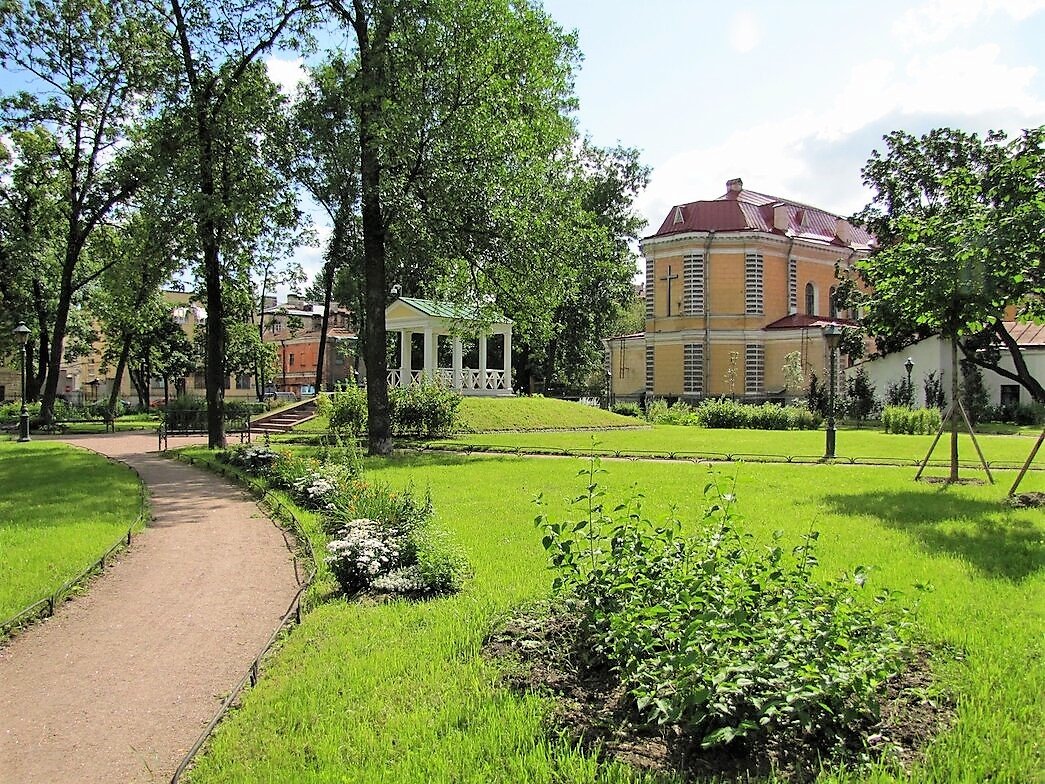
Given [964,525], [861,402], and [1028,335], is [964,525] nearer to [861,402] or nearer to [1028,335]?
[861,402]

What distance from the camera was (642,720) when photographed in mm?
3768

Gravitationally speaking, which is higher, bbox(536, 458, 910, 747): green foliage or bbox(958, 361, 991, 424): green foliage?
bbox(958, 361, 991, 424): green foliage

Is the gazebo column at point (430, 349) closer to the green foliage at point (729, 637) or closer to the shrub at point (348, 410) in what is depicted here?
the shrub at point (348, 410)

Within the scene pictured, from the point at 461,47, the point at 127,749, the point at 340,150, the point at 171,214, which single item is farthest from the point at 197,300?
the point at 127,749

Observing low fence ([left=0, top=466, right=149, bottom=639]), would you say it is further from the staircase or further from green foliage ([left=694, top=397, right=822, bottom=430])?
green foliage ([left=694, top=397, right=822, bottom=430])

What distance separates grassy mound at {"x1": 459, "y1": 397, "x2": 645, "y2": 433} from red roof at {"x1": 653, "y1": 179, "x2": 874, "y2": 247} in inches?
796

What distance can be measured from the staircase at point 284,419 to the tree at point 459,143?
Result: 10587 millimetres

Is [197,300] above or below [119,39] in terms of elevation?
below

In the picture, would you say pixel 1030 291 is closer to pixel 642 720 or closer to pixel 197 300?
pixel 642 720

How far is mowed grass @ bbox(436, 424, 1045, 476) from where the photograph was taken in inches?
711

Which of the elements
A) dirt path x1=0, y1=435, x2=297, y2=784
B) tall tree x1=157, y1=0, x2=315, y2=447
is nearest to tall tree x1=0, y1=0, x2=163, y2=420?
tall tree x1=157, y1=0, x2=315, y2=447

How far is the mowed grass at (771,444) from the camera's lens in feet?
59.2

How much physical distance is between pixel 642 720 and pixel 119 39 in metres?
32.9

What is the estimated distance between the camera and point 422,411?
24.6 m
